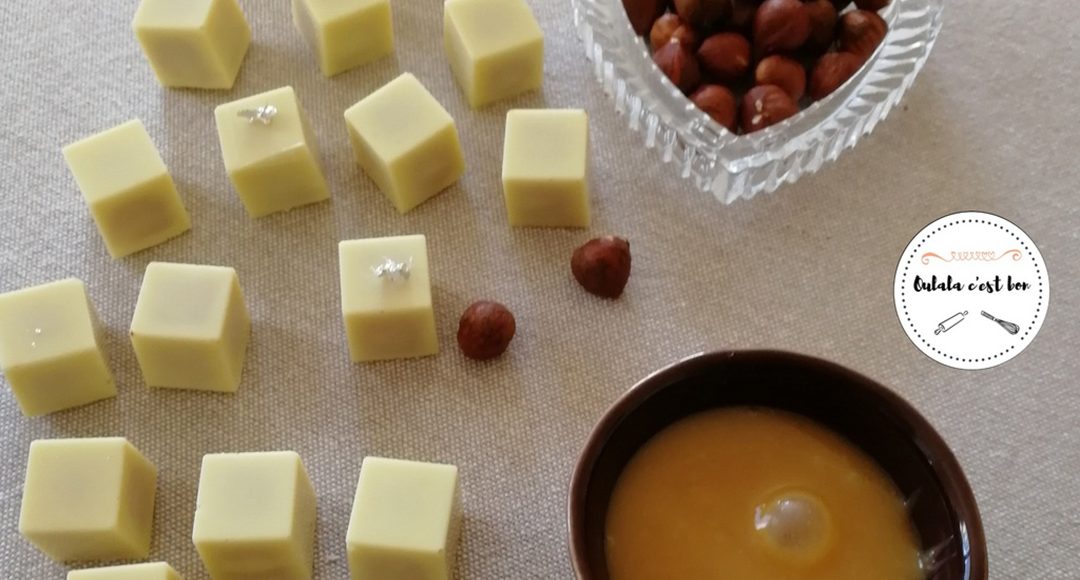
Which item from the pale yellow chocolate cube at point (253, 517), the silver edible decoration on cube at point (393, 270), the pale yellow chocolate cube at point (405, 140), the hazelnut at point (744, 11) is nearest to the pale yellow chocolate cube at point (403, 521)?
the pale yellow chocolate cube at point (253, 517)

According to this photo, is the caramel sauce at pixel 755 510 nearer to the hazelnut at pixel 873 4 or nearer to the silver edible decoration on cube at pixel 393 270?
the silver edible decoration on cube at pixel 393 270

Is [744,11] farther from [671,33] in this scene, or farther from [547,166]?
[547,166]

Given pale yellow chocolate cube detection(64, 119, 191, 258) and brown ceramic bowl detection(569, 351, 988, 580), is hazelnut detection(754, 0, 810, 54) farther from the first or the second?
pale yellow chocolate cube detection(64, 119, 191, 258)

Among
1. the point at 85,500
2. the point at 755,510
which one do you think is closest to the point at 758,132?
the point at 755,510

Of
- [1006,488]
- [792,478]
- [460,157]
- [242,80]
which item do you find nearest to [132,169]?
[242,80]

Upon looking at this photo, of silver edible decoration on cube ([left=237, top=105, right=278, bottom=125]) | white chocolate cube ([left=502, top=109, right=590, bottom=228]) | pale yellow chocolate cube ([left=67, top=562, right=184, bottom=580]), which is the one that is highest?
silver edible decoration on cube ([left=237, top=105, right=278, bottom=125])

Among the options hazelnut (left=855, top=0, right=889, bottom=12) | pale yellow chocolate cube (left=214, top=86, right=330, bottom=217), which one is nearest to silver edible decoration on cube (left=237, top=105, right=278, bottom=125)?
pale yellow chocolate cube (left=214, top=86, right=330, bottom=217)
